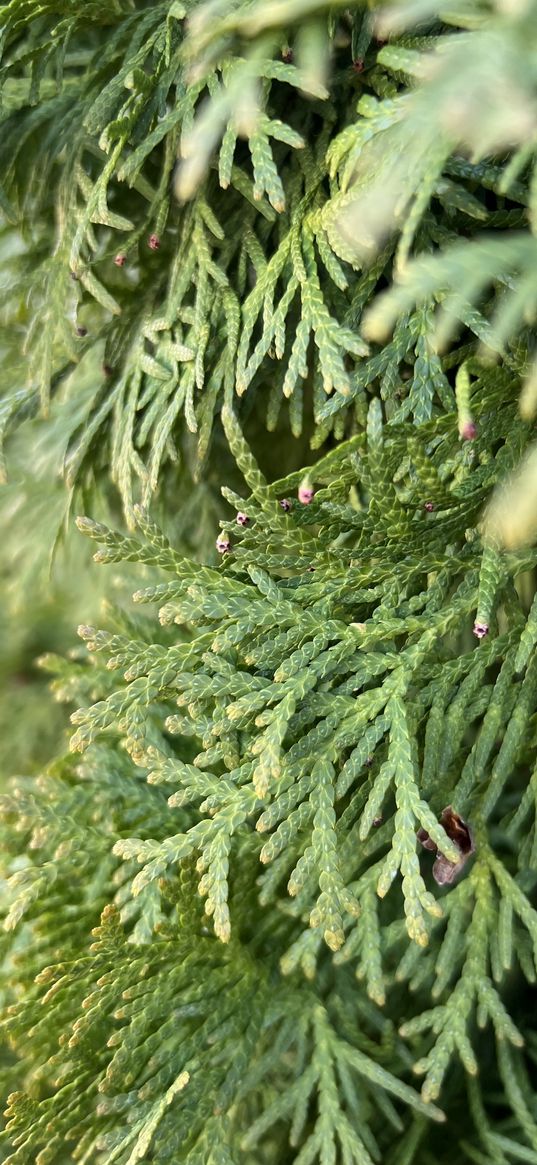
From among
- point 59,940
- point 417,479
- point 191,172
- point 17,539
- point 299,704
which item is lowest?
point 59,940

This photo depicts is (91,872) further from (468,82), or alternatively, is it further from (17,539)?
(468,82)

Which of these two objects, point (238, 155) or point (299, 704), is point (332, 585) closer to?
point (299, 704)

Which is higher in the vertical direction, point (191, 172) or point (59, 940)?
point (191, 172)

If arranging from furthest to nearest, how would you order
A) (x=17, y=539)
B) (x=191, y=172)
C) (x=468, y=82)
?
(x=17, y=539) → (x=191, y=172) → (x=468, y=82)

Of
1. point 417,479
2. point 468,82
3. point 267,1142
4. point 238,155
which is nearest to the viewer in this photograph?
point 468,82

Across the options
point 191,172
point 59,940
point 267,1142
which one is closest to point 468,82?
point 191,172

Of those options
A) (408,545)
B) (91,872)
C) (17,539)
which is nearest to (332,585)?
(408,545)

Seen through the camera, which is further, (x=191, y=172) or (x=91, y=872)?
(x=91, y=872)
